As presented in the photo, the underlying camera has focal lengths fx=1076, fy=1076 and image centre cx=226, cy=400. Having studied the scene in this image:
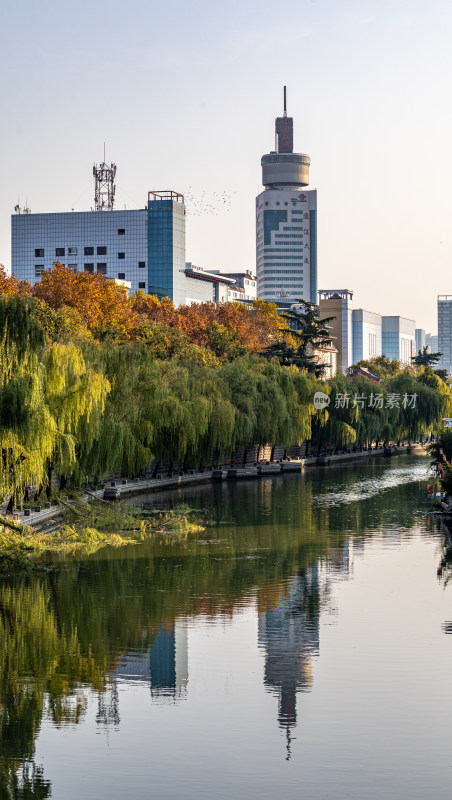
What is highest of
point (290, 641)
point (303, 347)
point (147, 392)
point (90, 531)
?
point (303, 347)

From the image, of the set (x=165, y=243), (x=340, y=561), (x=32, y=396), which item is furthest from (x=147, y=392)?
(x=165, y=243)

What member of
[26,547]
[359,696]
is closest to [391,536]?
[26,547]

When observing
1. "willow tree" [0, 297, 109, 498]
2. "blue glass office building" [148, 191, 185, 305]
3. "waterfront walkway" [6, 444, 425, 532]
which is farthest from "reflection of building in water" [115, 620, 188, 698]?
"blue glass office building" [148, 191, 185, 305]

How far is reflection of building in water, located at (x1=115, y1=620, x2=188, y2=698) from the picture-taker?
19.6 m

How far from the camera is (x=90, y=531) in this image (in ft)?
117

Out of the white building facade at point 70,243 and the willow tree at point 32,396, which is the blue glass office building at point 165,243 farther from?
the willow tree at point 32,396

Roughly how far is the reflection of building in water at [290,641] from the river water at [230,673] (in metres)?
0.06

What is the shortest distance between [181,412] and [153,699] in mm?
35488

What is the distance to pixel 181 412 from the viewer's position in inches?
2128

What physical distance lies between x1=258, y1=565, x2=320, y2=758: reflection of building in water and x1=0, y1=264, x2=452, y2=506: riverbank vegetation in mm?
8320

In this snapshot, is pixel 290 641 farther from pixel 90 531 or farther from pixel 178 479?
pixel 178 479

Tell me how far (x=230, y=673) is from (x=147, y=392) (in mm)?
32561

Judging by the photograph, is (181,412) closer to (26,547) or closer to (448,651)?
(26,547)

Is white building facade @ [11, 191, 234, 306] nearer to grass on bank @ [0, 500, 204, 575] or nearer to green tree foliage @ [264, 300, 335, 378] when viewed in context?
green tree foliage @ [264, 300, 335, 378]
